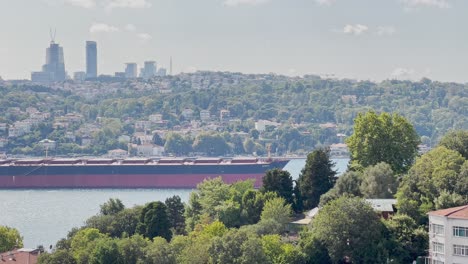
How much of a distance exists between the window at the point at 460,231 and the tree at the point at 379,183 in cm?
725

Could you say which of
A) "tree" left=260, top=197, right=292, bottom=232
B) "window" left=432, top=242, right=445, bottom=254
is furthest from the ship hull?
"window" left=432, top=242, right=445, bottom=254

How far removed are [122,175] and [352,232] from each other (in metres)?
67.9

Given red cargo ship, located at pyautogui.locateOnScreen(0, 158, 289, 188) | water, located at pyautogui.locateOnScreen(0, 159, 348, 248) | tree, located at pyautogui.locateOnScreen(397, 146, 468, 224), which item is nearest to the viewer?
tree, located at pyautogui.locateOnScreen(397, 146, 468, 224)

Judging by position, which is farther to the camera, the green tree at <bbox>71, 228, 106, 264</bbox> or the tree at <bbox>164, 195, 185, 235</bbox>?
the tree at <bbox>164, 195, 185, 235</bbox>

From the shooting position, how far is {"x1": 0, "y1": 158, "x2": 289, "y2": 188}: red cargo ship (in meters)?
96.1

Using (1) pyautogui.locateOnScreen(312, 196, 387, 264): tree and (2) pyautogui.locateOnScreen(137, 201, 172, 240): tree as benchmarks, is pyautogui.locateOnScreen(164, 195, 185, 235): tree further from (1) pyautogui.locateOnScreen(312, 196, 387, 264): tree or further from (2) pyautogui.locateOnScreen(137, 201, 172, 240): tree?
(1) pyautogui.locateOnScreen(312, 196, 387, 264): tree

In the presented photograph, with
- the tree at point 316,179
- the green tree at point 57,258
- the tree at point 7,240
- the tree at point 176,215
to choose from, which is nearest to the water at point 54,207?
the tree at point 7,240

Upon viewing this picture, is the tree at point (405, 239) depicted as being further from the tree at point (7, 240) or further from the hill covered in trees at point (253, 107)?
the hill covered in trees at point (253, 107)

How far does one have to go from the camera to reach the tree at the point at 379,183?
34.5 meters

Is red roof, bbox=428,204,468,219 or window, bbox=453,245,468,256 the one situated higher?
red roof, bbox=428,204,468,219

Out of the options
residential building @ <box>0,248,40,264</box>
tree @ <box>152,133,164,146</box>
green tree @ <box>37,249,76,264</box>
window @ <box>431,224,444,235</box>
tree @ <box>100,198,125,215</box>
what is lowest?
tree @ <box>152,133,164,146</box>

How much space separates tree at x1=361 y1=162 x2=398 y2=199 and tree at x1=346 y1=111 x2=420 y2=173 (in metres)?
3.21

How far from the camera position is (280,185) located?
3806 cm

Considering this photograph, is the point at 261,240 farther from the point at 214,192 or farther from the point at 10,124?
the point at 10,124
